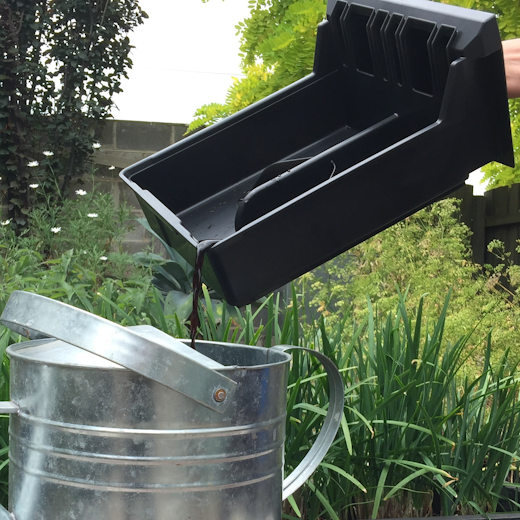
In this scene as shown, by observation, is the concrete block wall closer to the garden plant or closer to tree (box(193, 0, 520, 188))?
tree (box(193, 0, 520, 188))

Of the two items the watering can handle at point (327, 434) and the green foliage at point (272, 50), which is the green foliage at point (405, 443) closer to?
the watering can handle at point (327, 434)

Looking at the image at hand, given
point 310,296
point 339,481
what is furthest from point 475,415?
point 310,296

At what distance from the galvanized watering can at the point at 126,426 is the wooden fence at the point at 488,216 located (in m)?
5.80

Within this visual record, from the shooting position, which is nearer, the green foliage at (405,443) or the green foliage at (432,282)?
the green foliage at (405,443)

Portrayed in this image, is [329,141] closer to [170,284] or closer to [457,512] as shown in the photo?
[457,512]

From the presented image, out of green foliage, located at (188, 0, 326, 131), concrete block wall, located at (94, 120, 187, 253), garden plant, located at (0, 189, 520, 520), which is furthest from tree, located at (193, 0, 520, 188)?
Answer: garden plant, located at (0, 189, 520, 520)

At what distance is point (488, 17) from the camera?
1.06 m

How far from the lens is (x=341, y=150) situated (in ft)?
4.32

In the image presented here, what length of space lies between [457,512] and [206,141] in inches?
51.7

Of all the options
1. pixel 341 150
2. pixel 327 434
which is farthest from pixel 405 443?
pixel 341 150

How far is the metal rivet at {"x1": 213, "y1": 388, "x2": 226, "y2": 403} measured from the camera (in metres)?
0.94

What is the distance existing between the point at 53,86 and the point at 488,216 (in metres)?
4.58

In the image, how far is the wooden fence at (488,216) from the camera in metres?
6.38

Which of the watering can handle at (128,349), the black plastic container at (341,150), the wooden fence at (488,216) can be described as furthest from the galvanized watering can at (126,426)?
the wooden fence at (488,216)
